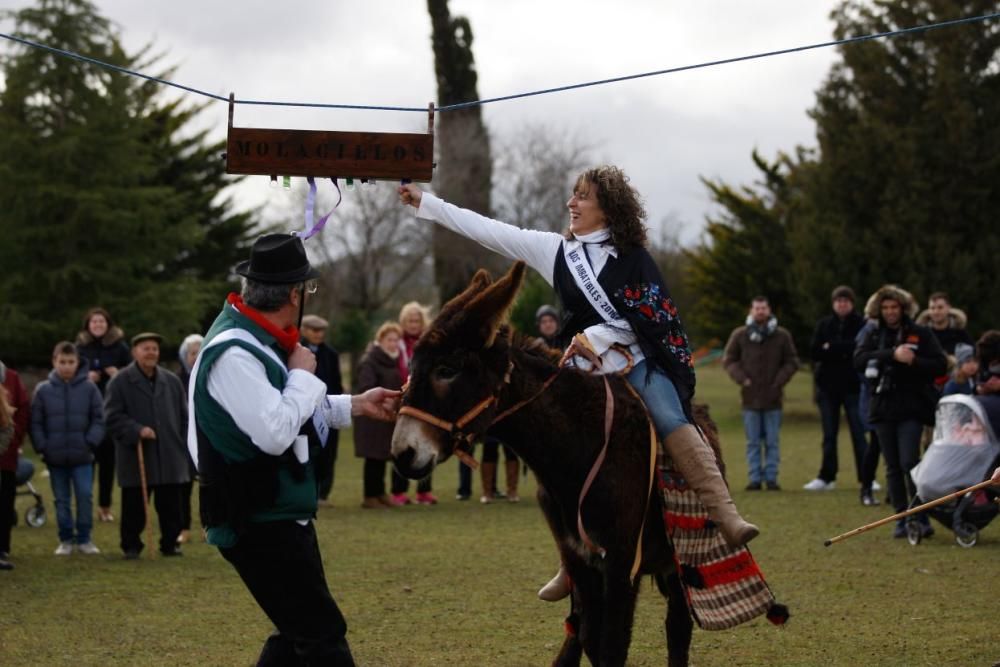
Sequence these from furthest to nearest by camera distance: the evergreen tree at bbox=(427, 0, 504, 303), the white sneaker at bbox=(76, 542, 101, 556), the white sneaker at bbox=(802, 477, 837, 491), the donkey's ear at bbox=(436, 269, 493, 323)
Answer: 1. the evergreen tree at bbox=(427, 0, 504, 303)
2. the white sneaker at bbox=(802, 477, 837, 491)
3. the white sneaker at bbox=(76, 542, 101, 556)
4. the donkey's ear at bbox=(436, 269, 493, 323)

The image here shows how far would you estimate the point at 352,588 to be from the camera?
1053 cm

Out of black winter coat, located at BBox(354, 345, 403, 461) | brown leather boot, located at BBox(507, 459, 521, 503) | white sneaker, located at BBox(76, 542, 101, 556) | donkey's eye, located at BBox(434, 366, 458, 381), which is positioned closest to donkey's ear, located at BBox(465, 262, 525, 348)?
Answer: donkey's eye, located at BBox(434, 366, 458, 381)

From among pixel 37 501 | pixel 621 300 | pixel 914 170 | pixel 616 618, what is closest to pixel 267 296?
pixel 621 300

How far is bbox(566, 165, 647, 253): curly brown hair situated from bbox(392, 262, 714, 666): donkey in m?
0.66

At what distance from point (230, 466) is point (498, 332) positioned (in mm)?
1514

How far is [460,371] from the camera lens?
5.80 m

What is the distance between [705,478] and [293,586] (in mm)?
2169

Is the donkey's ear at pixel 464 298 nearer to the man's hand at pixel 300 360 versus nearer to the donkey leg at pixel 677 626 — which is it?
the man's hand at pixel 300 360

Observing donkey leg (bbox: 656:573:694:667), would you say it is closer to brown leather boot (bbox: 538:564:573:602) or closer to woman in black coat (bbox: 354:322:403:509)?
brown leather boot (bbox: 538:564:573:602)

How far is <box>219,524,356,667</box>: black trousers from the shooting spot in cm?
508

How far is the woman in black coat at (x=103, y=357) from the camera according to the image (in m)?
15.3

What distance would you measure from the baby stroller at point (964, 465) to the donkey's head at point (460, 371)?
7.32 metres

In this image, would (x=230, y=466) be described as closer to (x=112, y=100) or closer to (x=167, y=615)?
(x=167, y=615)

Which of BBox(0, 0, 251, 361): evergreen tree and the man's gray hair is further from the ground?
BBox(0, 0, 251, 361): evergreen tree
